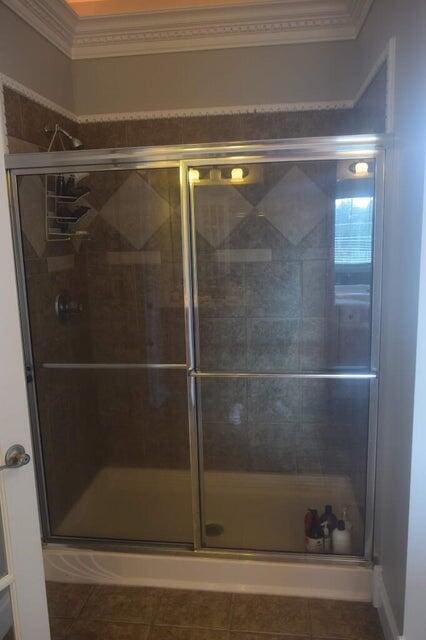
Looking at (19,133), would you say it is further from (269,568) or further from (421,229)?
(269,568)

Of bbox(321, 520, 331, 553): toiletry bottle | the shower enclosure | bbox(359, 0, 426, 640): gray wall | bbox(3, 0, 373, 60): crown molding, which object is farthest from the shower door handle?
bbox(3, 0, 373, 60): crown molding

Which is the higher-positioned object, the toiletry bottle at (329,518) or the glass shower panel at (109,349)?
the glass shower panel at (109,349)

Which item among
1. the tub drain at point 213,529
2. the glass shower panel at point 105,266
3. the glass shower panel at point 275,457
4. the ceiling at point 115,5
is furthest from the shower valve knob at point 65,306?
the ceiling at point 115,5

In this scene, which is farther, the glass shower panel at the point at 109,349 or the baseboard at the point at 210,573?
the glass shower panel at the point at 109,349

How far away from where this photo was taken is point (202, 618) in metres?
1.86

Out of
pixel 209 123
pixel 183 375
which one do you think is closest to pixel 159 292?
pixel 183 375

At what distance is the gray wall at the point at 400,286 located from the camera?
1406 millimetres

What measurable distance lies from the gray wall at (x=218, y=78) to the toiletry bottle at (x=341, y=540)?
7.35 feet

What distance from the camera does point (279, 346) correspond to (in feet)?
8.60

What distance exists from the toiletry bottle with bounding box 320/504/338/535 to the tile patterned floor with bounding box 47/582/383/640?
1.03 feet

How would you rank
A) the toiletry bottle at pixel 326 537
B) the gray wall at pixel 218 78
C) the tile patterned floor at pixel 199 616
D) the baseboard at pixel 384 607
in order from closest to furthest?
the baseboard at pixel 384 607, the tile patterned floor at pixel 199 616, the toiletry bottle at pixel 326 537, the gray wall at pixel 218 78

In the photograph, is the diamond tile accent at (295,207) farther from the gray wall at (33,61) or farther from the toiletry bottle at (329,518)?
the toiletry bottle at (329,518)

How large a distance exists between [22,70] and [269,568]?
2.57 metres

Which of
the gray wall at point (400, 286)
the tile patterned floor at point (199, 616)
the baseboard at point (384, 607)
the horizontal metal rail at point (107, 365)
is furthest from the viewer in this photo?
the horizontal metal rail at point (107, 365)
